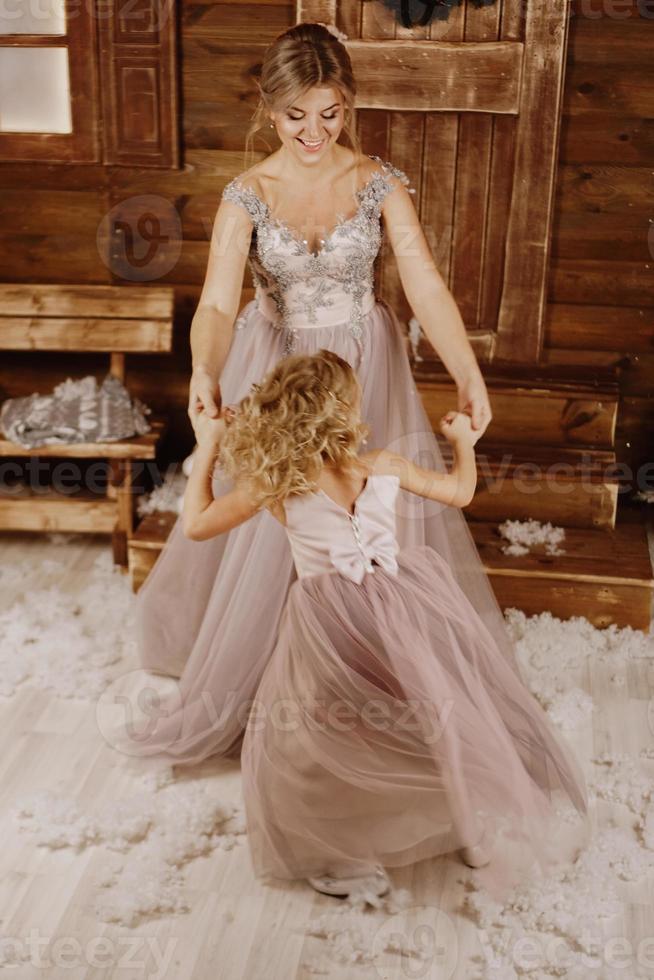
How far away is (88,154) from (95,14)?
0.42 m

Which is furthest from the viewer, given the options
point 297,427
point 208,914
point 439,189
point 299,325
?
point 439,189

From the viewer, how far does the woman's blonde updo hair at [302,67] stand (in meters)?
2.14

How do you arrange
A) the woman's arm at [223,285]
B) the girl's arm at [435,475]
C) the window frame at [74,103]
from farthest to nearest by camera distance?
the window frame at [74,103]
the woman's arm at [223,285]
the girl's arm at [435,475]

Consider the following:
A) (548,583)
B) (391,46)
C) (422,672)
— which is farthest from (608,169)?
(422,672)

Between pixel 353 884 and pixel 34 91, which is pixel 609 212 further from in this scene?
pixel 353 884

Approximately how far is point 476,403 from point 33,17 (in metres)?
2.15

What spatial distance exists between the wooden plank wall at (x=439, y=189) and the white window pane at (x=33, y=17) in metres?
0.40

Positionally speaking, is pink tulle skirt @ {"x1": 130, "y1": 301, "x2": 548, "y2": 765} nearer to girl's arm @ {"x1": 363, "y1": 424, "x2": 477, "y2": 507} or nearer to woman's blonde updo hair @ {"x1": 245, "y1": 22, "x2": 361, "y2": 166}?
girl's arm @ {"x1": 363, "y1": 424, "x2": 477, "y2": 507}

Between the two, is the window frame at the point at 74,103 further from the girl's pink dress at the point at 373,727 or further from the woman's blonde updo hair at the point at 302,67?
the girl's pink dress at the point at 373,727

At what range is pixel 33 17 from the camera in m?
3.45

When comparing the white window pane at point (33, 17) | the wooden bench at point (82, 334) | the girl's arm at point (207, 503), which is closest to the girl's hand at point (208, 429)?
the girl's arm at point (207, 503)

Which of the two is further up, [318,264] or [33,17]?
[33,17]

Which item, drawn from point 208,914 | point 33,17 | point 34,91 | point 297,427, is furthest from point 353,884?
point 33,17

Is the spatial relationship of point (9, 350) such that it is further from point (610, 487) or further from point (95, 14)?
point (610, 487)
